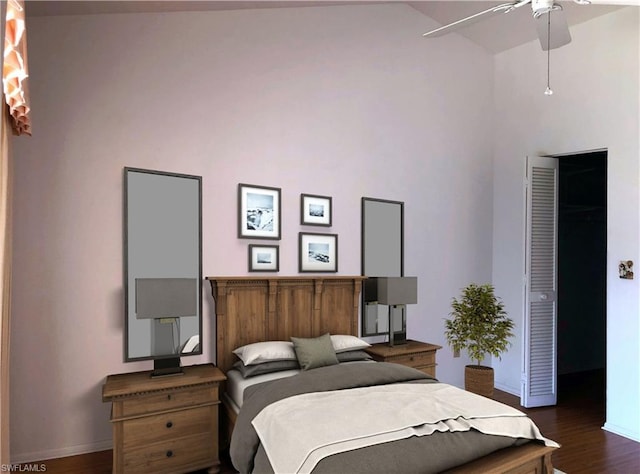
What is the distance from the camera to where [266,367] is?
3.22 m

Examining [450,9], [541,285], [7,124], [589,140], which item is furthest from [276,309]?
[450,9]

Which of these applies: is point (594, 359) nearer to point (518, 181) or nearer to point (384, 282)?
point (518, 181)

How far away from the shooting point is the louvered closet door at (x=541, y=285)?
14.5 ft

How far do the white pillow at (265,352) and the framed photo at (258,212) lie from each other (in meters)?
0.89

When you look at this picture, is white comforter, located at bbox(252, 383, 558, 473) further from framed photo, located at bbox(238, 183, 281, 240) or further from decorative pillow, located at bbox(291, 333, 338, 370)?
framed photo, located at bbox(238, 183, 281, 240)

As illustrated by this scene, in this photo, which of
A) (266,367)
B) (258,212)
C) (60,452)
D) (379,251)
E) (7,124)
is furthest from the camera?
(379,251)

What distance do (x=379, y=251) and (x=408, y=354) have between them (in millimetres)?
1037

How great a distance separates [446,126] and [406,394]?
3253 millimetres

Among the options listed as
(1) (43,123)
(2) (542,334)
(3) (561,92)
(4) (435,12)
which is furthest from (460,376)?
(1) (43,123)

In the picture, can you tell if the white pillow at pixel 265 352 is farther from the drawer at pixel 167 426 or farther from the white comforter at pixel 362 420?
the white comforter at pixel 362 420

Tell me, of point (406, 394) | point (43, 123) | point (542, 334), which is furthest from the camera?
point (542, 334)

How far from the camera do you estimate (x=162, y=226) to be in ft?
10.9

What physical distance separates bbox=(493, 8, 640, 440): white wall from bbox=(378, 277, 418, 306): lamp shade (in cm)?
138

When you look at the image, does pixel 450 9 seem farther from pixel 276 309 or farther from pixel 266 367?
pixel 266 367
